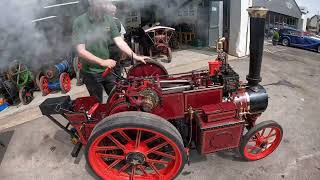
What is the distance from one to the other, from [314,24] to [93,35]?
18879mm

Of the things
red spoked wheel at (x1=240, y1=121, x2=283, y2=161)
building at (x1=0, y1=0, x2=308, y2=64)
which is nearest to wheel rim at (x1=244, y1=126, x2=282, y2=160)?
red spoked wheel at (x1=240, y1=121, x2=283, y2=161)

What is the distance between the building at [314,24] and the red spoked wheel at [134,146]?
18464 millimetres

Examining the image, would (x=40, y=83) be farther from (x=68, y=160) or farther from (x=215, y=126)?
(x=215, y=126)

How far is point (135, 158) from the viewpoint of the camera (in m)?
2.83

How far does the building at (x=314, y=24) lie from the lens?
18094 millimetres

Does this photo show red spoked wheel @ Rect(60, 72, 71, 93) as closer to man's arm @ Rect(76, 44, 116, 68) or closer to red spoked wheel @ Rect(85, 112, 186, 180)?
man's arm @ Rect(76, 44, 116, 68)

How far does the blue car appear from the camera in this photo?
10.5 m

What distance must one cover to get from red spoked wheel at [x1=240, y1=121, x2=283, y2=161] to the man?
1594mm

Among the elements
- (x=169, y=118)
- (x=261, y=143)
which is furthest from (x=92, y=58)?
(x=261, y=143)

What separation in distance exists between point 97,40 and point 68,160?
5.12ft

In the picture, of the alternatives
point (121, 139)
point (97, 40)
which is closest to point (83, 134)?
point (121, 139)

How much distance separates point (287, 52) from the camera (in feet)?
31.3

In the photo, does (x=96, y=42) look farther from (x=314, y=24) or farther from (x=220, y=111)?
(x=314, y=24)

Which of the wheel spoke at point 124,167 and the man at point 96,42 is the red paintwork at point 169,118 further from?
the man at point 96,42
